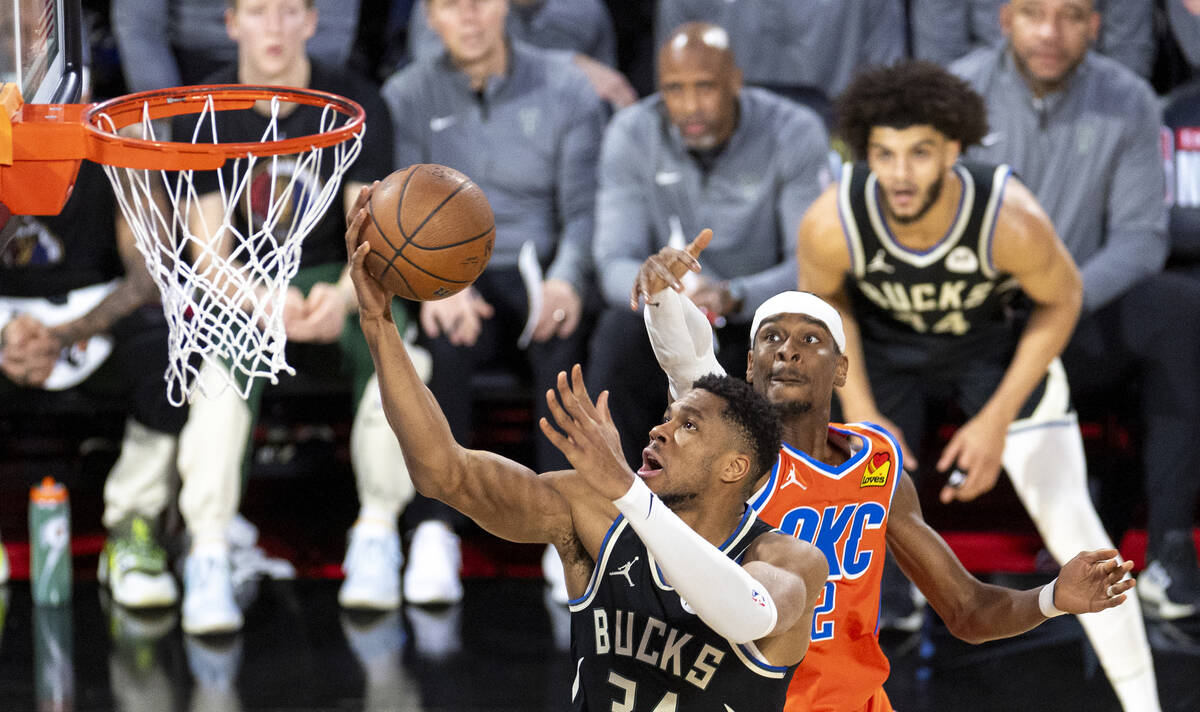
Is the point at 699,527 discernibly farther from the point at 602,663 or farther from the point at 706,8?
the point at 706,8

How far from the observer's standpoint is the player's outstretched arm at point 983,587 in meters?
3.03

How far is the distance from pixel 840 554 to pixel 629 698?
2.06 feet

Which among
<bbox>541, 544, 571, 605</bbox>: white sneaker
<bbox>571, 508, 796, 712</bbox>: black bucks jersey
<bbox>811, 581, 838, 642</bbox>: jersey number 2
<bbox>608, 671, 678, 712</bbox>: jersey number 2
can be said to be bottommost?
<bbox>541, 544, 571, 605</bbox>: white sneaker

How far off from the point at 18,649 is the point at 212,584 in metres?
0.62

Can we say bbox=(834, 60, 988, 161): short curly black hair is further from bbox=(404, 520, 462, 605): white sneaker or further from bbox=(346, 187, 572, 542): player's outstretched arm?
bbox=(346, 187, 572, 542): player's outstretched arm

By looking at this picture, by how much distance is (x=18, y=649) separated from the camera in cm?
497

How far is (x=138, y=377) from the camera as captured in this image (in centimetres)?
544

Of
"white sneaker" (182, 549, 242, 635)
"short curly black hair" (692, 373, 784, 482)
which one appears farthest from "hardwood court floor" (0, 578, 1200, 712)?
"short curly black hair" (692, 373, 784, 482)

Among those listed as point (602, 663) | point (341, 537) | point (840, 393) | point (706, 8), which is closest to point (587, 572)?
point (602, 663)

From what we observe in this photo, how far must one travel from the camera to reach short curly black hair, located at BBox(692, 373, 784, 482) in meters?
2.84

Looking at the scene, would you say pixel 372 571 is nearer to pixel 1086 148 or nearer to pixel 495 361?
pixel 495 361

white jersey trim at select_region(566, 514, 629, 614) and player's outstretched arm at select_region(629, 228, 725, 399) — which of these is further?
player's outstretched arm at select_region(629, 228, 725, 399)

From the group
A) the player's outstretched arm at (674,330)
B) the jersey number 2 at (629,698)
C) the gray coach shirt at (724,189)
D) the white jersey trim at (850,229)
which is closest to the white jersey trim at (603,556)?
the jersey number 2 at (629,698)

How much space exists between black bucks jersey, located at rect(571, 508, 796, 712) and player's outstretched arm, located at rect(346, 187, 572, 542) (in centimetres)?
14
